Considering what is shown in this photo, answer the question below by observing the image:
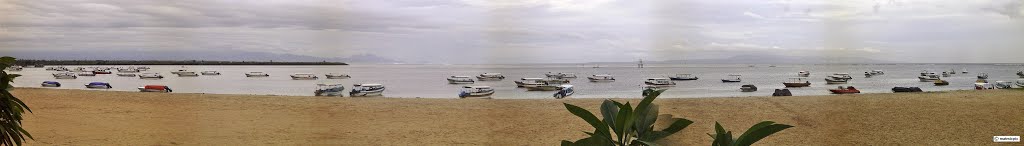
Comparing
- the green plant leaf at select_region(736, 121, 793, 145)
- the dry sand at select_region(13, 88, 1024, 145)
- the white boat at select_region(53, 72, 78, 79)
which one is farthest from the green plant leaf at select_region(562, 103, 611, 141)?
the white boat at select_region(53, 72, 78, 79)

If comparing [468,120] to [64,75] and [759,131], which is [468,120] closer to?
[759,131]

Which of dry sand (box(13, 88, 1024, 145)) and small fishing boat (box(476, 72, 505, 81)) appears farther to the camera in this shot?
small fishing boat (box(476, 72, 505, 81))

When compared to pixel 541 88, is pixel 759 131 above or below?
above

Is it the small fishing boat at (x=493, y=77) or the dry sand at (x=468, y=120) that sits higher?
the dry sand at (x=468, y=120)

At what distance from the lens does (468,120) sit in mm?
4613

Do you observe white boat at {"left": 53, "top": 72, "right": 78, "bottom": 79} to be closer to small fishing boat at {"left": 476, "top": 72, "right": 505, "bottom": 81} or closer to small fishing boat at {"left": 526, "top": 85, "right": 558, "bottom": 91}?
small fishing boat at {"left": 476, "top": 72, "right": 505, "bottom": 81}

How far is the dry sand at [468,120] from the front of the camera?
Answer: 366 cm

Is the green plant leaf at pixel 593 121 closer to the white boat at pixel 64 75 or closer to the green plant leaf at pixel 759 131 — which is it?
the green plant leaf at pixel 759 131

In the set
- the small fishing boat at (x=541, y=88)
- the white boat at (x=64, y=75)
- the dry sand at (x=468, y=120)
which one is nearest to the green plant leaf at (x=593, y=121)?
the dry sand at (x=468, y=120)

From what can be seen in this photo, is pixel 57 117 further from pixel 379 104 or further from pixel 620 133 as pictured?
pixel 620 133

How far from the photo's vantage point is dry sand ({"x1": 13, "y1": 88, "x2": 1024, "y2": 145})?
12.0ft

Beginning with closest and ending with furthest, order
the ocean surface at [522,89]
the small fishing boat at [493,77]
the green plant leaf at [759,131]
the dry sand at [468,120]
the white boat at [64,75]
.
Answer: the green plant leaf at [759,131] < the dry sand at [468,120] < the ocean surface at [522,89] < the white boat at [64,75] < the small fishing boat at [493,77]

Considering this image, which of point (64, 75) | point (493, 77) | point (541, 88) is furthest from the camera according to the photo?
point (493, 77)

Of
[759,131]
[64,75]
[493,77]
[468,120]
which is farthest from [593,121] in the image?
[64,75]
